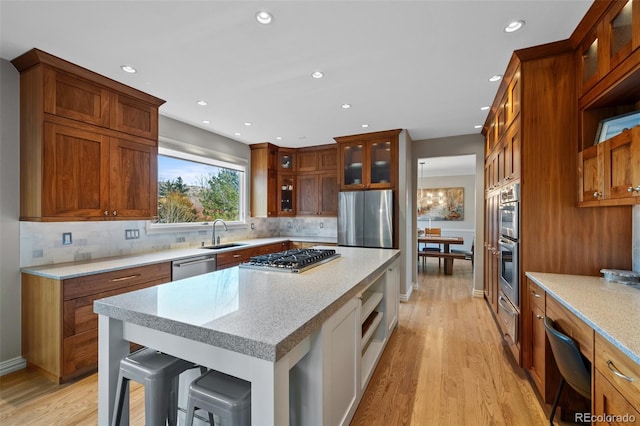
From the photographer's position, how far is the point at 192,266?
3164 mm

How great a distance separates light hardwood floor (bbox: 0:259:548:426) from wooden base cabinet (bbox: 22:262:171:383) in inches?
5.5

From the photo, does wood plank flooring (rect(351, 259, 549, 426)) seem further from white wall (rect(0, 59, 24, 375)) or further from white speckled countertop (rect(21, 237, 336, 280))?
white wall (rect(0, 59, 24, 375))

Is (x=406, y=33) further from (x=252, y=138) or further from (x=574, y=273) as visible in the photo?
(x=252, y=138)

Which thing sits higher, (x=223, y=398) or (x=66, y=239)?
(x=66, y=239)

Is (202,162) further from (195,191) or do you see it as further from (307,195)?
(307,195)

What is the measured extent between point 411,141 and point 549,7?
311 centimetres

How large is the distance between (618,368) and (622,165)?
111 centimetres

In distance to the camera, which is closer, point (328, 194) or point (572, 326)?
point (572, 326)

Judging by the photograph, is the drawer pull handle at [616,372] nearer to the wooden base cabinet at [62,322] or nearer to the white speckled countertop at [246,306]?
the white speckled countertop at [246,306]

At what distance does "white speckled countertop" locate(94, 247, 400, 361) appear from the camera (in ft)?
3.39

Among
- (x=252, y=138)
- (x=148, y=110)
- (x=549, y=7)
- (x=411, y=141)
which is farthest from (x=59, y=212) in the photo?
(x=411, y=141)

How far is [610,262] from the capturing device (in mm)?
1994

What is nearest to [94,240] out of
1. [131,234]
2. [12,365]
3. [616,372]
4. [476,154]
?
[131,234]

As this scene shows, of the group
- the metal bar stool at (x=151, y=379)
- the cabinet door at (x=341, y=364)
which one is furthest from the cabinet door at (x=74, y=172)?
the cabinet door at (x=341, y=364)
